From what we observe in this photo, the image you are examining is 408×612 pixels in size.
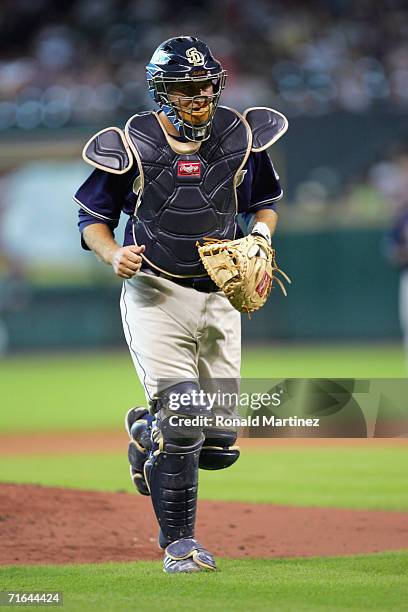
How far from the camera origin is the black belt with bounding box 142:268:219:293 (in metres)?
5.29

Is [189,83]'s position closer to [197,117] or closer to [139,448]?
[197,117]

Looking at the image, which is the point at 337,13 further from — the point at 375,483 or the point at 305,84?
the point at 375,483

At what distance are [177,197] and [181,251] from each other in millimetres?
250

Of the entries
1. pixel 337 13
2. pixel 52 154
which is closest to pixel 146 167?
pixel 52 154

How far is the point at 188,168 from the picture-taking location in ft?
17.2

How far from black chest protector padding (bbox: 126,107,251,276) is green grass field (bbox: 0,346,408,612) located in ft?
4.76

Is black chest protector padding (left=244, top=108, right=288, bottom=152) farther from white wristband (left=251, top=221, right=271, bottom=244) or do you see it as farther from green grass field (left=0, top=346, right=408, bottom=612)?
green grass field (left=0, top=346, right=408, bottom=612)

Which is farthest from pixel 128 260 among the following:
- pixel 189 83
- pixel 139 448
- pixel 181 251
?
pixel 139 448

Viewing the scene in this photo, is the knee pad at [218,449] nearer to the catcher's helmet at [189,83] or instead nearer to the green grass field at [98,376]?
the catcher's helmet at [189,83]

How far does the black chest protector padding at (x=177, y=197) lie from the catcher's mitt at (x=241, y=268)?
0.11 m

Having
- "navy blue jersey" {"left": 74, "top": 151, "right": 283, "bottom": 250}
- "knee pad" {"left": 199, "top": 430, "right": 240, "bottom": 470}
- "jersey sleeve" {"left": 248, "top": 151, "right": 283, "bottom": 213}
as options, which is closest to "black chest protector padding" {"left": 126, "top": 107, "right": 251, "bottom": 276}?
"navy blue jersey" {"left": 74, "top": 151, "right": 283, "bottom": 250}

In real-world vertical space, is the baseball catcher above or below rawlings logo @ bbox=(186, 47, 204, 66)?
below

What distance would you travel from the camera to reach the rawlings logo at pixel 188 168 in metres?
5.23

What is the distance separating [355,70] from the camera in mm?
22531
